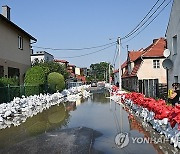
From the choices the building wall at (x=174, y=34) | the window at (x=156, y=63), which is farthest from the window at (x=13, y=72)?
the window at (x=156, y=63)

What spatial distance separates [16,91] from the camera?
1909 centimetres

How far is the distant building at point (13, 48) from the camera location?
70.6 ft

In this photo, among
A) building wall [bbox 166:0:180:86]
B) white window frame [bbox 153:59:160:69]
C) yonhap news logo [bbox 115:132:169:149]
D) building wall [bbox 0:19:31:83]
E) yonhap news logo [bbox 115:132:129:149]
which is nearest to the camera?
yonhap news logo [bbox 115:132:129:149]

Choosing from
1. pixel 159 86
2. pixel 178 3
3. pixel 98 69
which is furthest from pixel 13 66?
pixel 98 69

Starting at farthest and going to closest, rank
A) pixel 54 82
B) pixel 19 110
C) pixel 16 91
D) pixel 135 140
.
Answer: pixel 54 82 → pixel 16 91 → pixel 19 110 → pixel 135 140

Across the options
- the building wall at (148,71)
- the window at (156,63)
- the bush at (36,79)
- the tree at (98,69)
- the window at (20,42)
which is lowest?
the bush at (36,79)

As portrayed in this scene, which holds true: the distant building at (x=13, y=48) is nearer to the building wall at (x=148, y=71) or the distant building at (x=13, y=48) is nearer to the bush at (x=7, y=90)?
the bush at (x=7, y=90)

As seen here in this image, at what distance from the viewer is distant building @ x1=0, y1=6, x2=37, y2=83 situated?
21.5m

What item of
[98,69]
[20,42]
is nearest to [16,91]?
[20,42]

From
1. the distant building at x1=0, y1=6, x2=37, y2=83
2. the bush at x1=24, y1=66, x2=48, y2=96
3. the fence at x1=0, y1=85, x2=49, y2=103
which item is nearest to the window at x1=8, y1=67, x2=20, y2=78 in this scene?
the distant building at x1=0, y1=6, x2=37, y2=83

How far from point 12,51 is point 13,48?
0.42 meters

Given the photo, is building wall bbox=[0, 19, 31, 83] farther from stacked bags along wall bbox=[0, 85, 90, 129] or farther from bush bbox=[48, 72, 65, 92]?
stacked bags along wall bbox=[0, 85, 90, 129]

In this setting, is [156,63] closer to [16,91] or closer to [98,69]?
[16,91]

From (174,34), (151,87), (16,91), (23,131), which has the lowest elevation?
(23,131)
